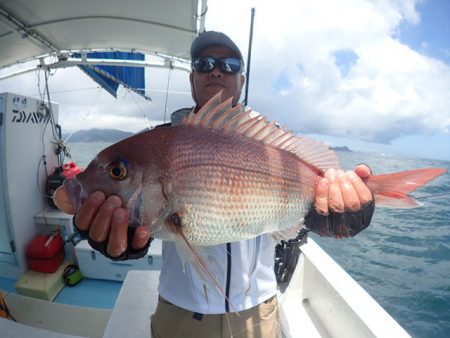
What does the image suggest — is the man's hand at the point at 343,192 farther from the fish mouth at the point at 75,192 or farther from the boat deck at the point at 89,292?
the boat deck at the point at 89,292

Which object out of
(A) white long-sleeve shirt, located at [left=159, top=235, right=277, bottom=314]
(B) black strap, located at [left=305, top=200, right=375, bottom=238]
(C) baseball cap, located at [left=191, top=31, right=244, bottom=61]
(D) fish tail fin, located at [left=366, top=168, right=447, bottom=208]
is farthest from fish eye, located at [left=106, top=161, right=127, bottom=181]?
(C) baseball cap, located at [left=191, top=31, right=244, bottom=61]

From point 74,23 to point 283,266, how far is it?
172 inches

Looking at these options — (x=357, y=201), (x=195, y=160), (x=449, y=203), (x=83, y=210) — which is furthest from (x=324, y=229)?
(x=449, y=203)

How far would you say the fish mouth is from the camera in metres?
1.06

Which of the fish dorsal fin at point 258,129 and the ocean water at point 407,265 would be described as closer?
the fish dorsal fin at point 258,129

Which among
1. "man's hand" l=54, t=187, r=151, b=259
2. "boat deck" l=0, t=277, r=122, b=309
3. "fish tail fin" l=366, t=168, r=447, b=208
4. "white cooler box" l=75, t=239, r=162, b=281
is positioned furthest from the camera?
"white cooler box" l=75, t=239, r=162, b=281

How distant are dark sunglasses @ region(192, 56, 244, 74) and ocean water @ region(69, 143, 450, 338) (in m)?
3.49

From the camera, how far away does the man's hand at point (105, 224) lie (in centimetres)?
103

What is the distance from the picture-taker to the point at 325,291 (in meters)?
2.67

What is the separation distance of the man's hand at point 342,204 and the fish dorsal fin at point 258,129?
147 millimetres

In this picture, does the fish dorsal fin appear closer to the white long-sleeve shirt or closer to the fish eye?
the fish eye

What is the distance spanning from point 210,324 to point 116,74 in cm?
623

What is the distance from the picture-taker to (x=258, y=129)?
133 centimetres

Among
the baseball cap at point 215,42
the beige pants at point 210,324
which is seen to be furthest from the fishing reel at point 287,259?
the baseball cap at point 215,42
